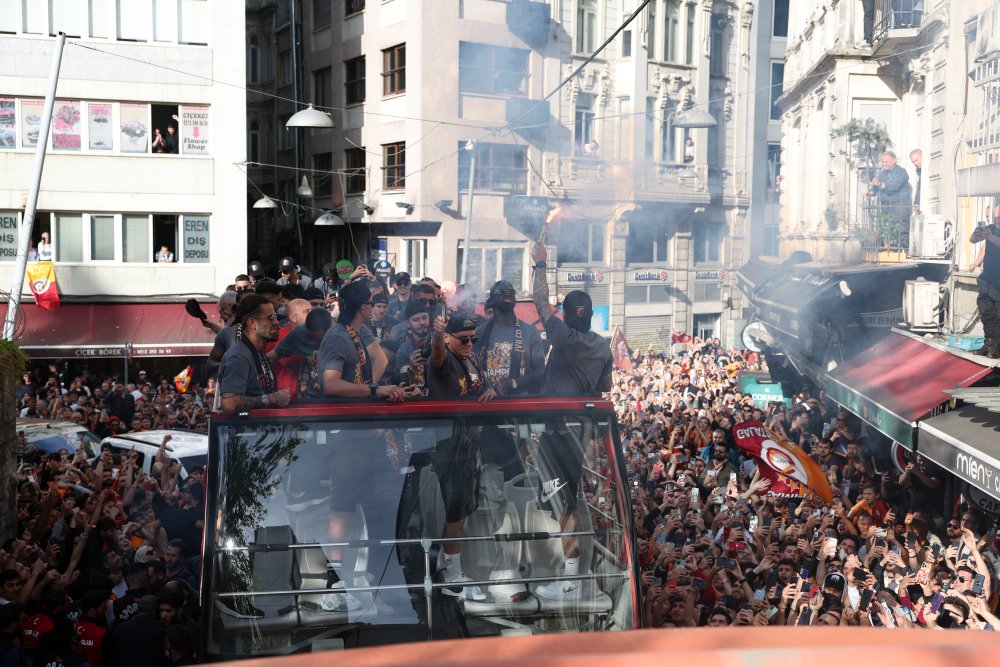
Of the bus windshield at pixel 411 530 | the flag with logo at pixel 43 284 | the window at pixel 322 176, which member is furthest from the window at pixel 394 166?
the bus windshield at pixel 411 530

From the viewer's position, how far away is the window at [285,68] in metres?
29.3

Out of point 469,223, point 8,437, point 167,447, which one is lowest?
point 167,447

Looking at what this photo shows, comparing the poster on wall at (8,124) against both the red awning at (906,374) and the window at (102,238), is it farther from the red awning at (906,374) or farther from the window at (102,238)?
the red awning at (906,374)

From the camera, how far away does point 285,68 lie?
29812 millimetres

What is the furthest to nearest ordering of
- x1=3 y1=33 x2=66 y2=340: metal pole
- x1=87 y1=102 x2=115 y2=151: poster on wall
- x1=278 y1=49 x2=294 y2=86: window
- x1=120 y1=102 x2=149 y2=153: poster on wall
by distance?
x1=278 y1=49 x2=294 y2=86: window → x1=120 y1=102 x2=149 y2=153: poster on wall → x1=87 y1=102 x2=115 y2=151: poster on wall → x1=3 y1=33 x2=66 y2=340: metal pole

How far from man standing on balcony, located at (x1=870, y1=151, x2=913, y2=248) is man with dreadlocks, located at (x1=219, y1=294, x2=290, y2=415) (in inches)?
499

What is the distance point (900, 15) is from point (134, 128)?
44.5 ft

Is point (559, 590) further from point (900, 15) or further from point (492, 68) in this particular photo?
point (492, 68)

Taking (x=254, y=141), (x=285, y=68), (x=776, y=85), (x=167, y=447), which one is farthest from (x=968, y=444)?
(x=776, y=85)

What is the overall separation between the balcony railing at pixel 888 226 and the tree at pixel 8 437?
12.0 meters

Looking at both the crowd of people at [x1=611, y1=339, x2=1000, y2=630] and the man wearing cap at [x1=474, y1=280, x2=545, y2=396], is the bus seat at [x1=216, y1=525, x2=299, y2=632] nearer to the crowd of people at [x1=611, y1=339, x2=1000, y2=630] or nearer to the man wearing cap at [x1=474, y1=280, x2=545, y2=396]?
the crowd of people at [x1=611, y1=339, x2=1000, y2=630]

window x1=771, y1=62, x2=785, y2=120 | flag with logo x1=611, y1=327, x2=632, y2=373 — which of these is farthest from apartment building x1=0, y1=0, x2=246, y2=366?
window x1=771, y1=62, x2=785, y2=120

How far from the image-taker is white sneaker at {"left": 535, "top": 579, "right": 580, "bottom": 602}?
431 cm

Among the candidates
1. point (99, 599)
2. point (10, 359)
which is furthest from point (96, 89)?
point (99, 599)
